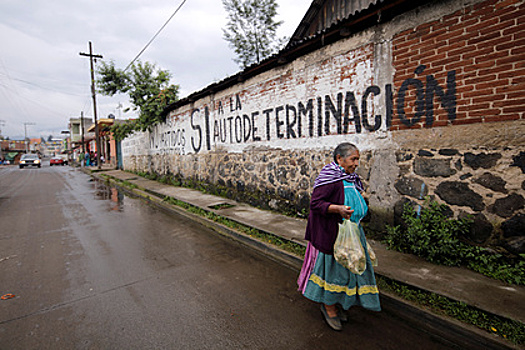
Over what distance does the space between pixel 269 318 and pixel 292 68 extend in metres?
Result: 5.15

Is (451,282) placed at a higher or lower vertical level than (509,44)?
lower

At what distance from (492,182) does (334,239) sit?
2380mm

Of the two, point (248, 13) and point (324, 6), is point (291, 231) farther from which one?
point (248, 13)

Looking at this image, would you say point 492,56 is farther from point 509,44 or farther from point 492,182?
point 492,182

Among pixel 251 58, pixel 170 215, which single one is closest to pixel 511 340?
pixel 170 215

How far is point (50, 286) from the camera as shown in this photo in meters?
3.47

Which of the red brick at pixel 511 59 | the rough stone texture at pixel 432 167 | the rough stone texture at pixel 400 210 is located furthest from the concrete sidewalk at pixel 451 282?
the red brick at pixel 511 59

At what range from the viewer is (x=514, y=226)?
3.19 m

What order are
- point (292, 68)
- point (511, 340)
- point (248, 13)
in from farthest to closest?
point (248, 13)
point (292, 68)
point (511, 340)

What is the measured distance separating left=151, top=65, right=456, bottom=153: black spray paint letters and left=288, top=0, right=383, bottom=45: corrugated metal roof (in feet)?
13.8

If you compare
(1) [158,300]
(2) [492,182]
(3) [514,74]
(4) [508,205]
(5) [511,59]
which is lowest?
(1) [158,300]

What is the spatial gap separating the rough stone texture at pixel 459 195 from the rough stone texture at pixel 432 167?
0.50ft

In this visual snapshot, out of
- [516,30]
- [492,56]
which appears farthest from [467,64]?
[516,30]

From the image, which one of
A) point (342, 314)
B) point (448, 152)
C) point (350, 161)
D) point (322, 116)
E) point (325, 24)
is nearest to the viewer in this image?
point (350, 161)
